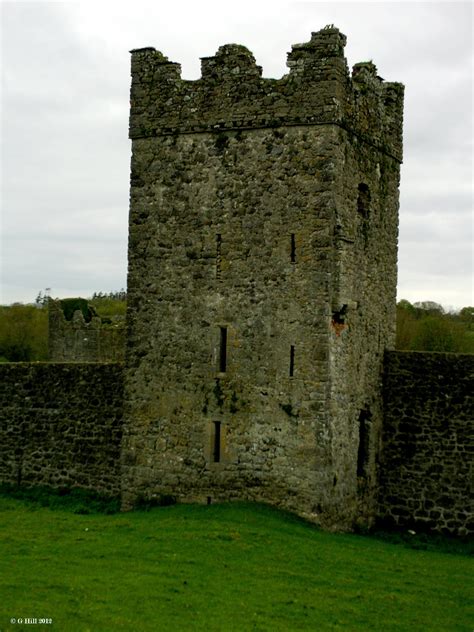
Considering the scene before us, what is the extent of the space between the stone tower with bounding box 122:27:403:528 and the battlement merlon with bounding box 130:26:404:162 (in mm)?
28

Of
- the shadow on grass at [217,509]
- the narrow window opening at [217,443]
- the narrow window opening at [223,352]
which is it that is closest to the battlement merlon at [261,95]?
the narrow window opening at [223,352]

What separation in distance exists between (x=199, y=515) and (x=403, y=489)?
4563 mm

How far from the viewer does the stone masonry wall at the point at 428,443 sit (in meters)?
20.8

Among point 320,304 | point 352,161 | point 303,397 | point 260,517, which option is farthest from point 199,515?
point 352,161

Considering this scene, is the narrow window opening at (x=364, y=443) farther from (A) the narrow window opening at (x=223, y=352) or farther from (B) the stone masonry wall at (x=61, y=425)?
(B) the stone masonry wall at (x=61, y=425)

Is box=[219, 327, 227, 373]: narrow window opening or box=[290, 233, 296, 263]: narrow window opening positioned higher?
box=[290, 233, 296, 263]: narrow window opening

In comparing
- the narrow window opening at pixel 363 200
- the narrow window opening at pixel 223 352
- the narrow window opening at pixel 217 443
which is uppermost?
the narrow window opening at pixel 363 200

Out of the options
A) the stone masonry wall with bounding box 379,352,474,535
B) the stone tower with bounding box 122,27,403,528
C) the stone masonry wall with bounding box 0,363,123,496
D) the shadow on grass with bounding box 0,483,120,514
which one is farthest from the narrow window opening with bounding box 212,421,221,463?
the stone masonry wall with bounding box 379,352,474,535

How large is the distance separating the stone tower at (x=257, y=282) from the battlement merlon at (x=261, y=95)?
3cm

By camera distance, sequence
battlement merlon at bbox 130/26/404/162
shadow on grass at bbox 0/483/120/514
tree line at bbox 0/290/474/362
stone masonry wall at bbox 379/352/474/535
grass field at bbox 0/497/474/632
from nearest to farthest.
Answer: grass field at bbox 0/497/474/632 < battlement merlon at bbox 130/26/404/162 < stone masonry wall at bbox 379/352/474/535 < shadow on grass at bbox 0/483/120/514 < tree line at bbox 0/290/474/362

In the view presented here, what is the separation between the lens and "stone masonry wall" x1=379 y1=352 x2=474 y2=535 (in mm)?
20750

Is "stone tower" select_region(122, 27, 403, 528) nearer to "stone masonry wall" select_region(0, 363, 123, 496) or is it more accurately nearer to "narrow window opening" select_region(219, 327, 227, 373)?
"narrow window opening" select_region(219, 327, 227, 373)

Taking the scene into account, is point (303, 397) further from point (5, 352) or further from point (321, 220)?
point (5, 352)

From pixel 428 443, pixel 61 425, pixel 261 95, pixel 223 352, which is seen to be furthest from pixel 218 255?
pixel 61 425
